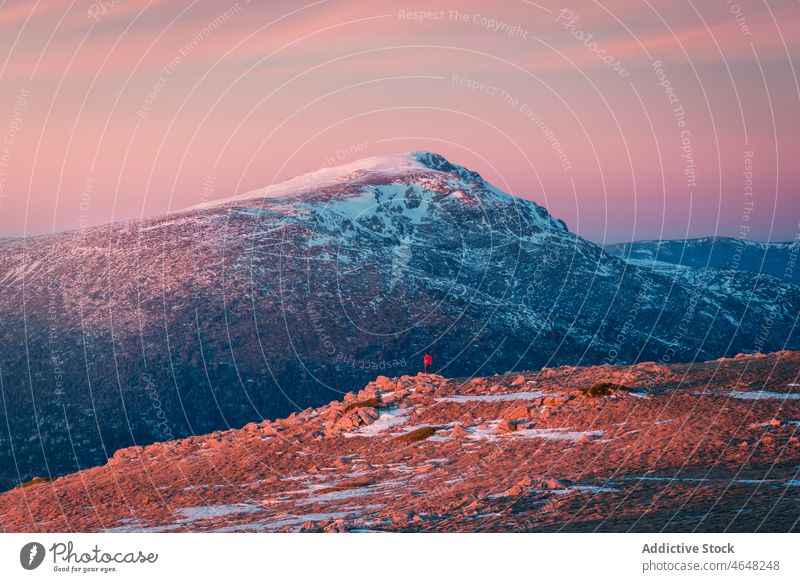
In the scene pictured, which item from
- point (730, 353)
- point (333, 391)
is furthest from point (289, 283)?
point (730, 353)

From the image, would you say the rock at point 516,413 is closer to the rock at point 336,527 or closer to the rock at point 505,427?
the rock at point 505,427

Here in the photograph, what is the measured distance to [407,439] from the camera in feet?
146

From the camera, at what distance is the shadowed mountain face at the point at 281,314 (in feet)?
385

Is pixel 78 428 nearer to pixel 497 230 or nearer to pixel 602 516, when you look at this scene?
pixel 602 516

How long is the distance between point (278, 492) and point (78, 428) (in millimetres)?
77766

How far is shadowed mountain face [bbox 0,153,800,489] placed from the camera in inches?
4626

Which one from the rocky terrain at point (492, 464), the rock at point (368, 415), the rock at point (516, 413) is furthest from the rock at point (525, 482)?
the rock at point (368, 415)
